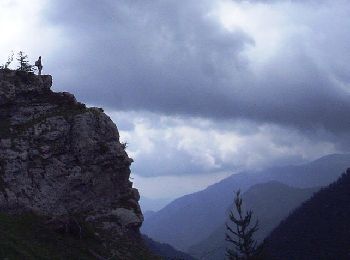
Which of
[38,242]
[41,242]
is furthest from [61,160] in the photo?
[38,242]

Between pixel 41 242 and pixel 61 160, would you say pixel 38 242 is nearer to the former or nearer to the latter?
pixel 41 242

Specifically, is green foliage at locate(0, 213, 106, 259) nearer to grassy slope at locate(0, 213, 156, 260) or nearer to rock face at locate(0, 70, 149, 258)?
grassy slope at locate(0, 213, 156, 260)

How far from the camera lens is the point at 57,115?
48.5m

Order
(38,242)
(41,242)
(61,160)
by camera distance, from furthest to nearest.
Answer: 1. (61,160)
2. (41,242)
3. (38,242)

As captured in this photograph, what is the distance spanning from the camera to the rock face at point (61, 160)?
142ft

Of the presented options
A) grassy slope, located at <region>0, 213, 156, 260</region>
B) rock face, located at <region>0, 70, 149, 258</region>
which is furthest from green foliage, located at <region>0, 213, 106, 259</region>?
rock face, located at <region>0, 70, 149, 258</region>

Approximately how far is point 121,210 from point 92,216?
363 centimetres

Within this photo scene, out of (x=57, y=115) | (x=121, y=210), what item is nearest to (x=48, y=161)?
(x=57, y=115)

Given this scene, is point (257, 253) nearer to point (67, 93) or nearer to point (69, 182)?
point (69, 182)

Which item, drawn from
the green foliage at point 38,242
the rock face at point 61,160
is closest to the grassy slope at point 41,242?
the green foliage at point 38,242

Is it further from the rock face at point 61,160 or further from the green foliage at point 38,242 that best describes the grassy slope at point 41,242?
the rock face at point 61,160

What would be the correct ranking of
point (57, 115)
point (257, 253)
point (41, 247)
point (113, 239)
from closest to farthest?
point (41, 247) → point (113, 239) → point (257, 253) → point (57, 115)

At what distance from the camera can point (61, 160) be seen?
4597 cm

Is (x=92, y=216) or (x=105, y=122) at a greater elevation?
(x=105, y=122)
